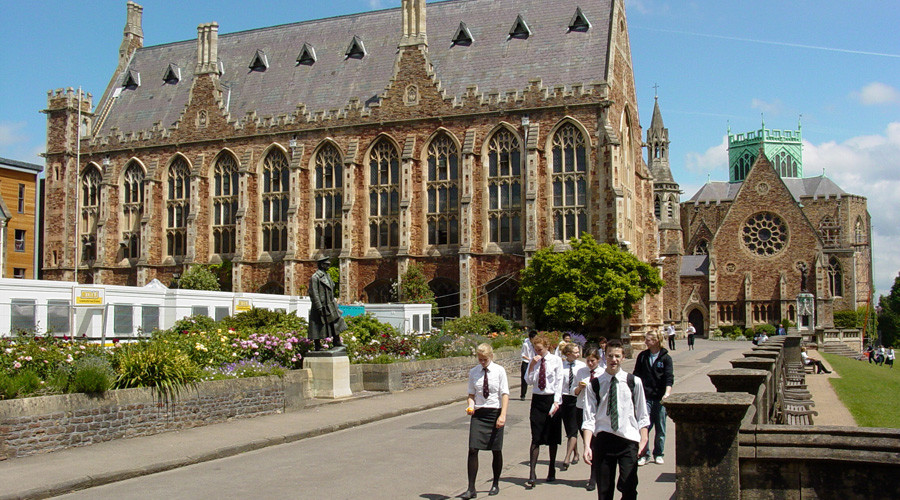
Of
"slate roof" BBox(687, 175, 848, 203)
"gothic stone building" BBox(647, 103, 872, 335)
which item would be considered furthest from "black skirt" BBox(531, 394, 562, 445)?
"slate roof" BBox(687, 175, 848, 203)

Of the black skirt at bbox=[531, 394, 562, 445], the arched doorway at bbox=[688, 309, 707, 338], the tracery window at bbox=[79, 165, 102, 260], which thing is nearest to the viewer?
the black skirt at bbox=[531, 394, 562, 445]

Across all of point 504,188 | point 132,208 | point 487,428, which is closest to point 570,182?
point 504,188

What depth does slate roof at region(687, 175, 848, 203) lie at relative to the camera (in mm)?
92081

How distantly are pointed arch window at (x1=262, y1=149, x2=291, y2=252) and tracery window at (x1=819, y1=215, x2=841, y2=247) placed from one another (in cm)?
5389

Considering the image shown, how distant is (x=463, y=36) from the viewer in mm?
50156

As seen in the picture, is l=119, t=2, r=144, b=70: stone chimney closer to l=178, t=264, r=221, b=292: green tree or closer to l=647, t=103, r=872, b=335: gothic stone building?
l=178, t=264, r=221, b=292: green tree

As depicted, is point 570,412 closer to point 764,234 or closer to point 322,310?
point 322,310

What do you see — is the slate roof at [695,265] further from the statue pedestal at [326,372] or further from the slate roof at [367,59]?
the statue pedestal at [326,372]

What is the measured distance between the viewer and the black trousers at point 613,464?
8.38 meters

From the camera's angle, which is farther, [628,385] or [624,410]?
[628,385]

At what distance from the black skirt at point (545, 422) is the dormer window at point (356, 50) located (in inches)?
1706

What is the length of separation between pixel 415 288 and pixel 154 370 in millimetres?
30371

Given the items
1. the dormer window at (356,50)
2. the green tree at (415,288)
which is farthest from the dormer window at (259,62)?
the green tree at (415,288)

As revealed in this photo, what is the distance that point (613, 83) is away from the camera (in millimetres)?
45625
